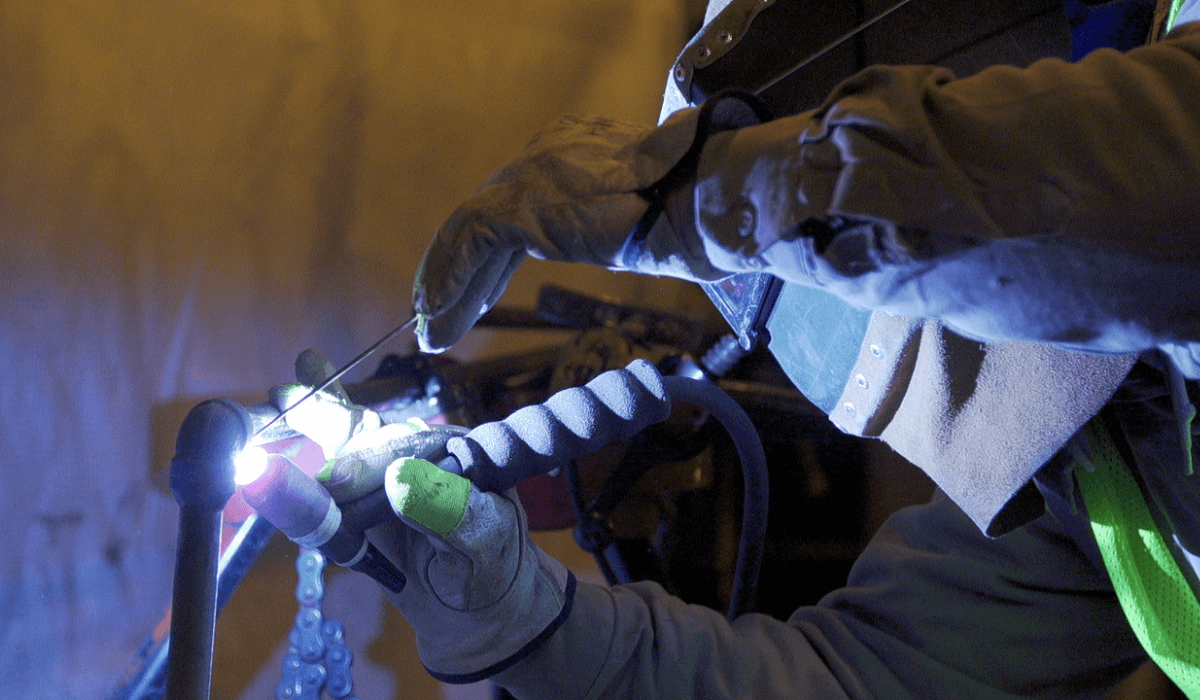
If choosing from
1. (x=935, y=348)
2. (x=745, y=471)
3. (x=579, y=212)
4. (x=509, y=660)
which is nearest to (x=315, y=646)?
(x=509, y=660)

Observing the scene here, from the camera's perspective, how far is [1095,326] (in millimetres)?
485

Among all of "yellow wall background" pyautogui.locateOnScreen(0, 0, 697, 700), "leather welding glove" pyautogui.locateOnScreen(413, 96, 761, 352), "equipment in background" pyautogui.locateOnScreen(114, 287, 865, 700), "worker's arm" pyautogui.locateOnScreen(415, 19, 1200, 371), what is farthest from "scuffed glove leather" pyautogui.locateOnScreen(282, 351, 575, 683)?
"yellow wall background" pyautogui.locateOnScreen(0, 0, 697, 700)

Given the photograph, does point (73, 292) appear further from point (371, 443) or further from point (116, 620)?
point (371, 443)

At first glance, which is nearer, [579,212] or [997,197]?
[997,197]

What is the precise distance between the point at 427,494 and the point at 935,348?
53cm

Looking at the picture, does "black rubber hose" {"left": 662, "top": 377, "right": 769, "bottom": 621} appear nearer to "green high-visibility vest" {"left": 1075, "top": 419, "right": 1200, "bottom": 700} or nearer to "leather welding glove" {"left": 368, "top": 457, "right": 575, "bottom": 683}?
"leather welding glove" {"left": 368, "top": 457, "right": 575, "bottom": 683}

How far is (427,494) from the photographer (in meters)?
0.66

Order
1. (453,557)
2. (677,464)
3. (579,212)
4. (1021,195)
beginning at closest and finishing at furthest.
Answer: (1021,195) < (579,212) < (453,557) < (677,464)

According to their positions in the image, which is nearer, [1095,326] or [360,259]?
[1095,326]

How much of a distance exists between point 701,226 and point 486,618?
52 cm

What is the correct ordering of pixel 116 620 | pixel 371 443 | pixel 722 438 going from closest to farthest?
1. pixel 371 443
2. pixel 116 620
3. pixel 722 438

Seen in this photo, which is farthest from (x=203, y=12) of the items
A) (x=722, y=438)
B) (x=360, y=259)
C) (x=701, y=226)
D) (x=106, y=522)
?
(x=722, y=438)

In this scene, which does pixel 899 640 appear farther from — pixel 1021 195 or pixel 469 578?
pixel 1021 195

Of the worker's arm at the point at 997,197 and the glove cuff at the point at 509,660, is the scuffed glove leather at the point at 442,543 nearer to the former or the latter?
the glove cuff at the point at 509,660
